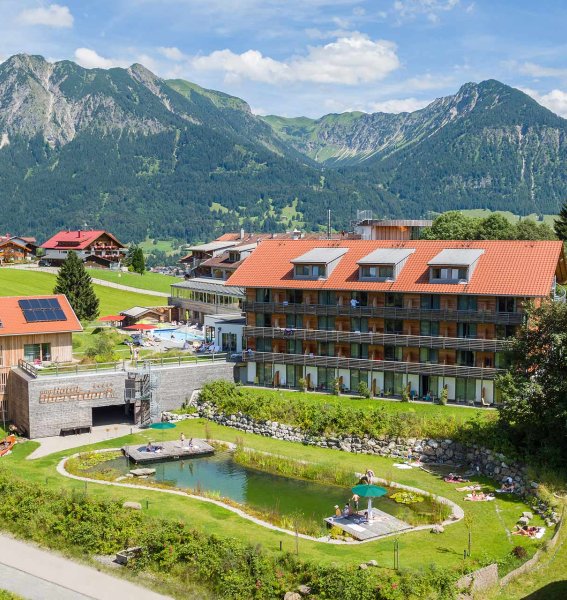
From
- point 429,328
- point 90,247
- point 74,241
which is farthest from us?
point 90,247

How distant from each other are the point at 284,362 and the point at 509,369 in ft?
67.1

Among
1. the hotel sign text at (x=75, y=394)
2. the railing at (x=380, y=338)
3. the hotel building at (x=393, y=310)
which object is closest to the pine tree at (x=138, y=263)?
the hotel building at (x=393, y=310)

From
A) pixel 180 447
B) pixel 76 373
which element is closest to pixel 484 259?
pixel 180 447

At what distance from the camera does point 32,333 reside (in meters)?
58.2

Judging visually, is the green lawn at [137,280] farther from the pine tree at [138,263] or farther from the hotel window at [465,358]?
the hotel window at [465,358]

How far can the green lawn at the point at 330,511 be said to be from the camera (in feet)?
107

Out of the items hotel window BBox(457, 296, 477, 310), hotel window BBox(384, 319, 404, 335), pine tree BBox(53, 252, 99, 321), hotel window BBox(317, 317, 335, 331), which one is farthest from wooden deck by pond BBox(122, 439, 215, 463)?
pine tree BBox(53, 252, 99, 321)

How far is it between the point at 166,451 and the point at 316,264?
68.9 feet

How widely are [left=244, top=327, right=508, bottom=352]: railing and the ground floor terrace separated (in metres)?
1.54

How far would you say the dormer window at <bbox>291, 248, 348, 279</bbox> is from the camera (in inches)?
2436

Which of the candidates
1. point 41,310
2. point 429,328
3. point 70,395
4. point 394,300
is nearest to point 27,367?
point 70,395

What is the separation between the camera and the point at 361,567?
28.6 meters

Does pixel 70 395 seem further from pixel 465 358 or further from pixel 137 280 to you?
pixel 137 280

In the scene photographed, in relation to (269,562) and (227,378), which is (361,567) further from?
(227,378)
